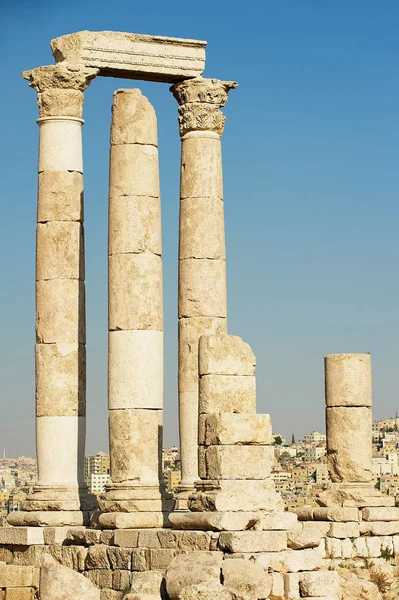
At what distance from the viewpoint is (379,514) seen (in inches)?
1491

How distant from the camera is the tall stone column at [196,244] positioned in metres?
37.6

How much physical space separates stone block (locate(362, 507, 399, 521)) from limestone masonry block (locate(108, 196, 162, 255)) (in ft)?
26.2

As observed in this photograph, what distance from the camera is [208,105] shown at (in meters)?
38.0

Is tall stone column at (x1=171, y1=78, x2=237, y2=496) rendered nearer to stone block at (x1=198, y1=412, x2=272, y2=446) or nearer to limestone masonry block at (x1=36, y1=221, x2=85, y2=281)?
limestone masonry block at (x1=36, y1=221, x2=85, y2=281)

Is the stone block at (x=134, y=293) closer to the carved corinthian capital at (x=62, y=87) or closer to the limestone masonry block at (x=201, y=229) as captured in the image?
the limestone masonry block at (x=201, y=229)

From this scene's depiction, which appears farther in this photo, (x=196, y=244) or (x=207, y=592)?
(x=196, y=244)

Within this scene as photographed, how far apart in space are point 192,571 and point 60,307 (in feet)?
31.1

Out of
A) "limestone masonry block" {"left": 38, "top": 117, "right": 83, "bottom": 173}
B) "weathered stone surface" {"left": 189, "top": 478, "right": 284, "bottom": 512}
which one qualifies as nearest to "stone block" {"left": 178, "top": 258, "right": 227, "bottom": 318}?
"limestone masonry block" {"left": 38, "top": 117, "right": 83, "bottom": 173}

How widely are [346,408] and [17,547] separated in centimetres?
884

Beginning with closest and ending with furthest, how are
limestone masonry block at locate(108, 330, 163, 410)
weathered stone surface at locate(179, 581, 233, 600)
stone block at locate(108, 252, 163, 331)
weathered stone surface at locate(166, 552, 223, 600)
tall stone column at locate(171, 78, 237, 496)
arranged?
weathered stone surface at locate(179, 581, 233, 600), weathered stone surface at locate(166, 552, 223, 600), limestone masonry block at locate(108, 330, 163, 410), stone block at locate(108, 252, 163, 331), tall stone column at locate(171, 78, 237, 496)

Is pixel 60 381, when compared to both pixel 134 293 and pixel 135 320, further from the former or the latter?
pixel 134 293

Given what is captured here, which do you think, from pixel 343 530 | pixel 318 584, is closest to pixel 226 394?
pixel 318 584

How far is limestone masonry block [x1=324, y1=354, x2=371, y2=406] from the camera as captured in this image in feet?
129

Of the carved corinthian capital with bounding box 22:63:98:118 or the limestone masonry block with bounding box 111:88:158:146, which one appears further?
the carved corinthian capital with bounding box 22:63:98:118
